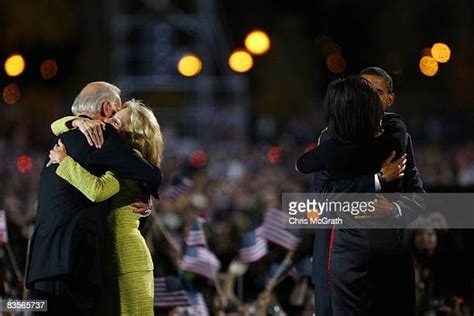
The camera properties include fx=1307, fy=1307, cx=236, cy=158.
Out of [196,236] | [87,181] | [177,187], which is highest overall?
[177,187]

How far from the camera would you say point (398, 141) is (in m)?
7.57

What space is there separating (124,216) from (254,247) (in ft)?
15.3

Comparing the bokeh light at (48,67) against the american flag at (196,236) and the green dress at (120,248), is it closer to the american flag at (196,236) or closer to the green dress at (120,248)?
the american flag at (196,236)

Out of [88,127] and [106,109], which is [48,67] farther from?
[88,127]

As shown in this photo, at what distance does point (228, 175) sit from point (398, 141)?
78.8 feet

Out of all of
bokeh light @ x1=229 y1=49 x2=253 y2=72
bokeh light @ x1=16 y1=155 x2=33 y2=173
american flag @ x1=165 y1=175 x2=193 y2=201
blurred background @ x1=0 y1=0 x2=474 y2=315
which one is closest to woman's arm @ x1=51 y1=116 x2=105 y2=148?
blurred background @ x1=0 y1=0 x2=474 y2=315

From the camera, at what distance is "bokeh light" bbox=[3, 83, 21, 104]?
4472 centimetres

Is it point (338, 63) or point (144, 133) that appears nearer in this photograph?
point (144, 133)

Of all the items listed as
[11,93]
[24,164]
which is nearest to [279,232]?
[24,164]

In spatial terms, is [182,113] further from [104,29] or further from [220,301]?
[220,301]

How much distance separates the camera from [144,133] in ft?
25.8

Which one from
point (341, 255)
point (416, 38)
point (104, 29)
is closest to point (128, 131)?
point (341, 255)

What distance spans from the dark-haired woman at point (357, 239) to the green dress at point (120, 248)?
105 cm

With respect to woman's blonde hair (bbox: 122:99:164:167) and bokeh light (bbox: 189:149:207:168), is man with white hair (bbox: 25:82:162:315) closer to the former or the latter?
woman's blonde hair (bbox: 122:99:164:167)
